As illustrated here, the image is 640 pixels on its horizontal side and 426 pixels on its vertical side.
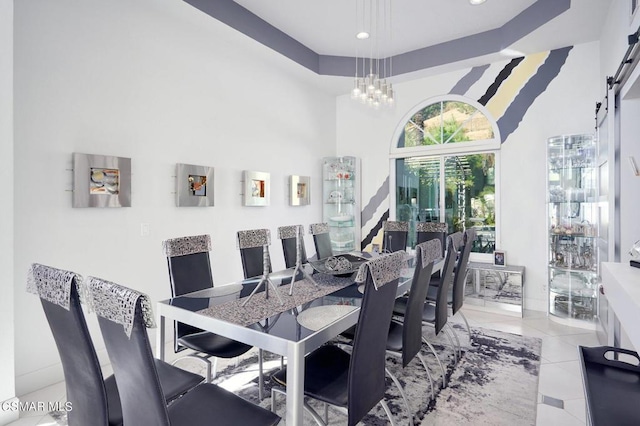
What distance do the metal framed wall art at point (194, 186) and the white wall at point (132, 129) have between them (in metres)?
0.09

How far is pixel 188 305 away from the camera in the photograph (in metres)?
1.88

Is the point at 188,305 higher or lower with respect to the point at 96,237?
lower

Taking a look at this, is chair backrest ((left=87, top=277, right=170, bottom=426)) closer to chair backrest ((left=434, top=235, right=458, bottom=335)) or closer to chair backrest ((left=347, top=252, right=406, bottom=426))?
chair backrest ((left=347, top=252, right=406, bottom=426))

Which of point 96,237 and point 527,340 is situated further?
point 527,340

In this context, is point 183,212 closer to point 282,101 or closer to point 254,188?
point 254,188

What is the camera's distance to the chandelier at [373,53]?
3.04m

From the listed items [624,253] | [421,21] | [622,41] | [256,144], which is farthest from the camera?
[256,144]

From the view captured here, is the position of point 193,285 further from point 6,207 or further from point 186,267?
point 6,207

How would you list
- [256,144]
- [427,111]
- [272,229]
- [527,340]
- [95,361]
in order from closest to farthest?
[95,361] → [527,340] → [256,144] → [272,229] → [427,111]

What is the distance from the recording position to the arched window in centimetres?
483

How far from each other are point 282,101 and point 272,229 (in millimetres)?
1872

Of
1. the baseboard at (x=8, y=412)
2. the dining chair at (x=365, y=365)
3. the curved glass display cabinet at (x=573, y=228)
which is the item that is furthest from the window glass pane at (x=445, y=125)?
the baseboard at (x=8, y=412)

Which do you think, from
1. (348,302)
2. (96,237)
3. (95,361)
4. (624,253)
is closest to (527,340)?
(624,253)

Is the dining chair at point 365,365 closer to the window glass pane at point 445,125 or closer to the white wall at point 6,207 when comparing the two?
the white wall at point 6,207
